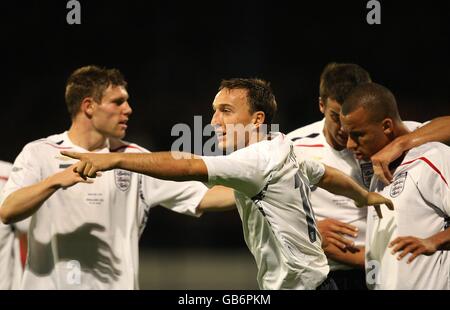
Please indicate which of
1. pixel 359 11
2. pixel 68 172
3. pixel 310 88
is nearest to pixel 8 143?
pixel 310 88

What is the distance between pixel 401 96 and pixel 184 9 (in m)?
3.22

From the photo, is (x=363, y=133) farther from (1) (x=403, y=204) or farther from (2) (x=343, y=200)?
(2) (x=343, y=200)

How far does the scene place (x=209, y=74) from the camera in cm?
998

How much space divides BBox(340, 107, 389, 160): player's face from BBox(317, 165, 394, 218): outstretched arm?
1.09ft

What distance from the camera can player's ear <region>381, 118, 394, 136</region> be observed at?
4.58 meters

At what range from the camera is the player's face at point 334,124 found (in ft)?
16.4

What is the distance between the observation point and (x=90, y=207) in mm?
4992

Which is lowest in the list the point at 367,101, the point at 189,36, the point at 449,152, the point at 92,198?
the point at 92,198

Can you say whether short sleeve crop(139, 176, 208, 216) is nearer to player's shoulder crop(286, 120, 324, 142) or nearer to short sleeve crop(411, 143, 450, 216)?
player's shoulder crop(286, 120, 324, 142)

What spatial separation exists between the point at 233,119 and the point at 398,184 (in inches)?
44.8

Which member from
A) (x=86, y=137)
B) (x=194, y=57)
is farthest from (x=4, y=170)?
(x=194, y=57)

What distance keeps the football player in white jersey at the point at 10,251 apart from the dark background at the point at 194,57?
166 inches

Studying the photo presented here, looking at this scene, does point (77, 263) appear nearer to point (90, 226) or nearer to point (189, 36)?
point (90, 226)

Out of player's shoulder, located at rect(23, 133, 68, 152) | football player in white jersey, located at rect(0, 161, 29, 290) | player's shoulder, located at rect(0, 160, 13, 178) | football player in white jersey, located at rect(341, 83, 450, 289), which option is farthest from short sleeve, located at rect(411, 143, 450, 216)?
player's shoulder, located at rect(0, 160, 13, 178)
